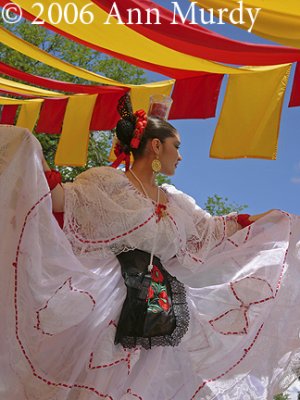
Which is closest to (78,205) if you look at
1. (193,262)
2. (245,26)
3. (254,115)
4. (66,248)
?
(66,248)

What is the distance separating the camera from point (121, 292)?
74.0 inches

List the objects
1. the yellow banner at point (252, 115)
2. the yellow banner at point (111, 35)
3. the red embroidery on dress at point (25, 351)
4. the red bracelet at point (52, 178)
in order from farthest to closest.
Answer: the yellow banner at point (252, 115)
the yellow banner at point (111, 35)
the red bracelet at point (52, 178)
the red embroidery on dress at point (25, 351)

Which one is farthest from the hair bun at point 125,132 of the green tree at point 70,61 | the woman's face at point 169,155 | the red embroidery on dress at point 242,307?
the green tree at point 70,61

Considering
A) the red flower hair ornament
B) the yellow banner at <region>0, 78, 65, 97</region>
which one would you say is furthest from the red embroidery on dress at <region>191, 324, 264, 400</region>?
the yellow banner at <region>0, 78, 65, 97</region>

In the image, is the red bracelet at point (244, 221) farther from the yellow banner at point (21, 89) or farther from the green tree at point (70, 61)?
the green tree at point (70, 61)

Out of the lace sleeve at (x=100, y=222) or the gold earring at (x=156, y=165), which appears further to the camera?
the gold earring at (x=156, y=165)

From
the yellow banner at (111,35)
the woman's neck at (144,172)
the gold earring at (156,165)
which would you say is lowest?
the woman's neck at (144,172)

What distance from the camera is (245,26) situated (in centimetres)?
212

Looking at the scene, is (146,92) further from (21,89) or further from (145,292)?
(145,292)

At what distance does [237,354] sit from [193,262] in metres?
0.33

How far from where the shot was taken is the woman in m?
1.73

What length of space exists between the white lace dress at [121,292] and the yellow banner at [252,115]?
19.0 inches

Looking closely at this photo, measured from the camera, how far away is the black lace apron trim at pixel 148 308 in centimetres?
184

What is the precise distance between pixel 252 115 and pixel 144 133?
752mm
